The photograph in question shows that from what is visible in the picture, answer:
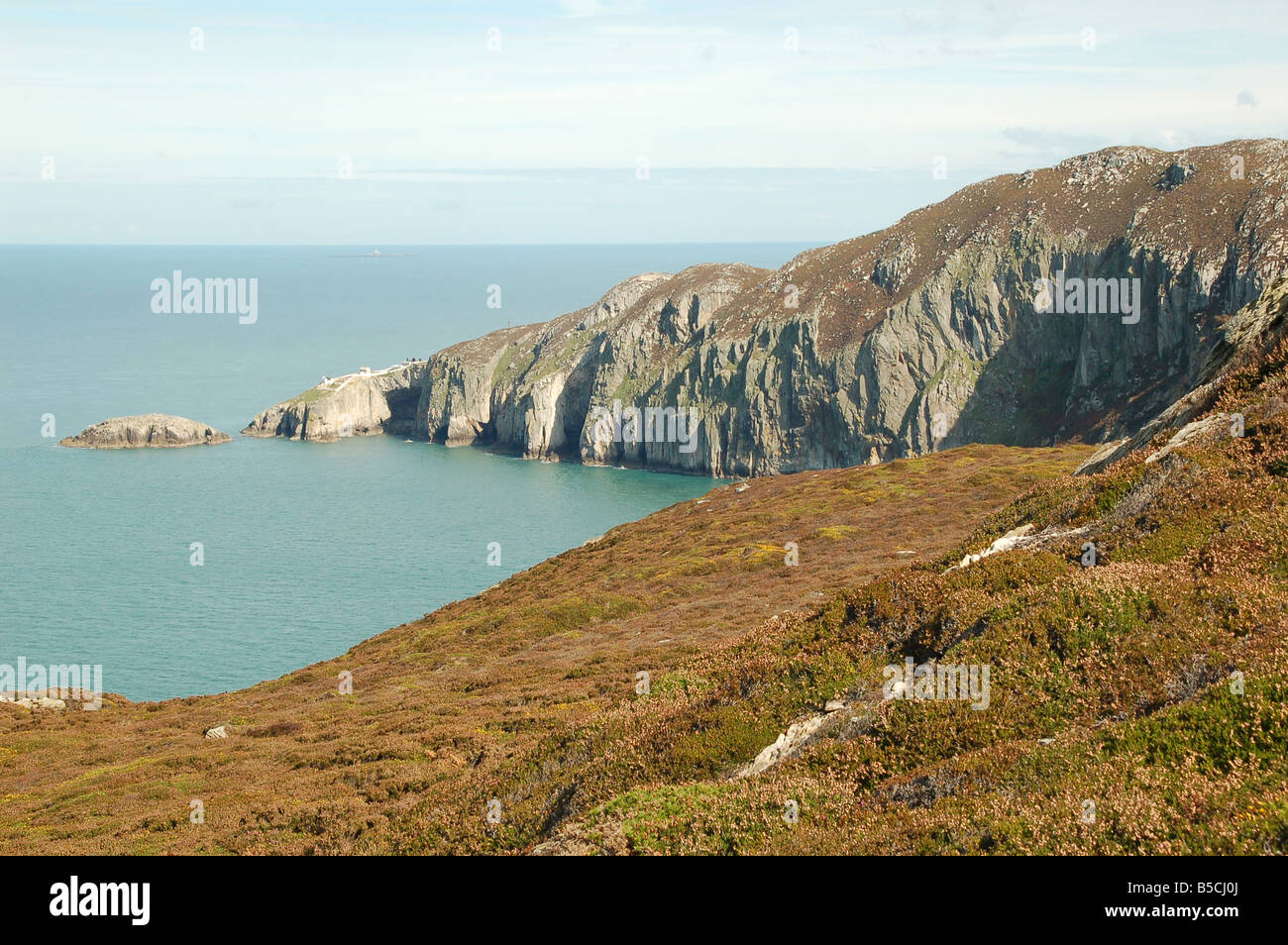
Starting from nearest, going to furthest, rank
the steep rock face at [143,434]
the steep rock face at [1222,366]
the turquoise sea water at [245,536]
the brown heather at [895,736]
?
the brown heather at [895,736] → the steep rock face at [1222,366] → the turquoise sea water at [245,536] → the steep rock face at [143,434]

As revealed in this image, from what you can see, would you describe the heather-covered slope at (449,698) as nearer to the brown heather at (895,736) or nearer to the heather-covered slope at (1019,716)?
the brown heather at (895,736)

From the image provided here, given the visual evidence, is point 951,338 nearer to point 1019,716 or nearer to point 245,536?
point 245,536

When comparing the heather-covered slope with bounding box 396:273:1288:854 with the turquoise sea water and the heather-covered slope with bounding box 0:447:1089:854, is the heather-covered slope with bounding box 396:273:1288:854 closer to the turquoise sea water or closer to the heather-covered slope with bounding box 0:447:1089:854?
the heather-covered slope with bounding box 0:447:1089:854

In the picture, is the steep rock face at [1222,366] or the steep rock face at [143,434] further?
the steep rock face at [143,434]

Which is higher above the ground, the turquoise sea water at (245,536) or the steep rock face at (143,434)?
the steep rock face at (143,434)

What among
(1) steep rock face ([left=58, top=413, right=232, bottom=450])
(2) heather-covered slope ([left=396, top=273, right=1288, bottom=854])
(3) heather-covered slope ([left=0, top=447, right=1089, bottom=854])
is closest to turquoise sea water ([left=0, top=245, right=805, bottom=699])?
(1) steep rock face ([left=58, top=413, right=232, bottom=450])

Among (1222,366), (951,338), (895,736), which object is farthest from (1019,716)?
(951,338)

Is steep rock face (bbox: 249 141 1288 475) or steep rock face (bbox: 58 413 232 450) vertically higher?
steep rock face (bbox: 249 141 1288 475)

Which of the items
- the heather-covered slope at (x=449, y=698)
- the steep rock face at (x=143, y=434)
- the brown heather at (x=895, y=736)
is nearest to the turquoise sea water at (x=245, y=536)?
the steep rock face at (x=143, y=434)
